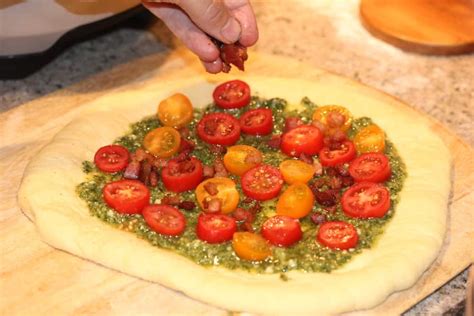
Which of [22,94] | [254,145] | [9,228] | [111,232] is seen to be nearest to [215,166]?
[254,145]

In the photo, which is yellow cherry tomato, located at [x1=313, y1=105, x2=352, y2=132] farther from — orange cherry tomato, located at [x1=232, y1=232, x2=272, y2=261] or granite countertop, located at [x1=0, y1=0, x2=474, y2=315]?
orange cherry tomato, located at [x1=232, y1=232, x2=272, y2=261]

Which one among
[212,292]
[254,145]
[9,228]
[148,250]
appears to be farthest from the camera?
[254,145]

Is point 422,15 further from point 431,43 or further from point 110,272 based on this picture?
point 110,272

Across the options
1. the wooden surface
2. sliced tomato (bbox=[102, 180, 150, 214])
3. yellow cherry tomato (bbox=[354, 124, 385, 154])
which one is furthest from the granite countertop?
sliced tomato (bbox=[102, 180, 150, 214])

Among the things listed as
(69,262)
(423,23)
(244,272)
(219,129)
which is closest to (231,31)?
(219,129)

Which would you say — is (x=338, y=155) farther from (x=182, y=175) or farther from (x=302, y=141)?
(x=182, y=175)

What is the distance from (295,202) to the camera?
2480mm

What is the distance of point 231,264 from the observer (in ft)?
7.68

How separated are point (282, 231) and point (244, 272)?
0.17m

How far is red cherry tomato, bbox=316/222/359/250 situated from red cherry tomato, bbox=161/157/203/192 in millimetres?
471

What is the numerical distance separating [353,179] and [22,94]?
1427mm

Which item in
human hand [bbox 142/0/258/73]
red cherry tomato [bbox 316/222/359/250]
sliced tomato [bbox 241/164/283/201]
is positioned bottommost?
sliced tomato [bbox 241/164/283/201]

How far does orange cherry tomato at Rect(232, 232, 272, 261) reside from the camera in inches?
92.0

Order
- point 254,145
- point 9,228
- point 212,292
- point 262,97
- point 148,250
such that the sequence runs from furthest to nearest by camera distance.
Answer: point 262,97 < point 254,145 < point 9,228 < point 148,250 < point 212,292
